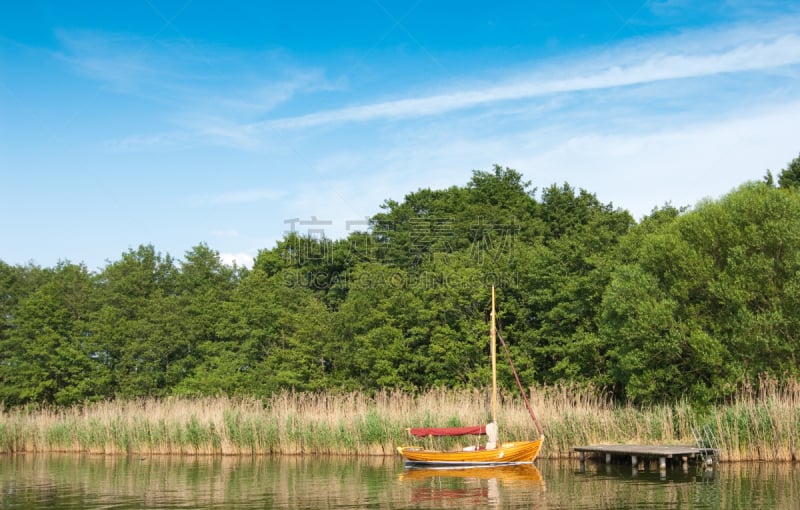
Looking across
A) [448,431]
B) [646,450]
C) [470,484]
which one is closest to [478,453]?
[448,431]

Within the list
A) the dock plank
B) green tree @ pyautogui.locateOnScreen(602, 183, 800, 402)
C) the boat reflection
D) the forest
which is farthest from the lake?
the forest

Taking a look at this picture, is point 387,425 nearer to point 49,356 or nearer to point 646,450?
point 646,450

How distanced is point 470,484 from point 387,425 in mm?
8384

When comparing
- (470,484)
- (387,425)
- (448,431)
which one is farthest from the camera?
(387,425)

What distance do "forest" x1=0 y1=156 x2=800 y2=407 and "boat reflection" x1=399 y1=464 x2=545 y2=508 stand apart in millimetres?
9360

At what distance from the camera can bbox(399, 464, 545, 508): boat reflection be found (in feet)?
63.3

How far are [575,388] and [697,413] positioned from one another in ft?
34.9

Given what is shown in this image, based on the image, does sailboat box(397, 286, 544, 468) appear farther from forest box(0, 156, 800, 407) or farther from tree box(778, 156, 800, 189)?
tree box(778, 156, 800, 189)

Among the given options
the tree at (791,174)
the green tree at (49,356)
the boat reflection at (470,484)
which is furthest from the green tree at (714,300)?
the green tree at (49,356)

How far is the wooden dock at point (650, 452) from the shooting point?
23.8m

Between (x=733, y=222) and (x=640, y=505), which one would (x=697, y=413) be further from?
(x=640, y=505)

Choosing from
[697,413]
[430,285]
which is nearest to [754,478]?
[697,413]

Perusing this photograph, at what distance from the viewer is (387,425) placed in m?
30.5

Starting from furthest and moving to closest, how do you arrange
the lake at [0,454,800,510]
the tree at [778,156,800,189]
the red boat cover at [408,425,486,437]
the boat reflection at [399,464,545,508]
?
the tree at [778,156,800,189] → the red boat cover at [408,425,486,437] → the boat reflection at [399,464,545,508] → the lake at [0,454,800,510]
